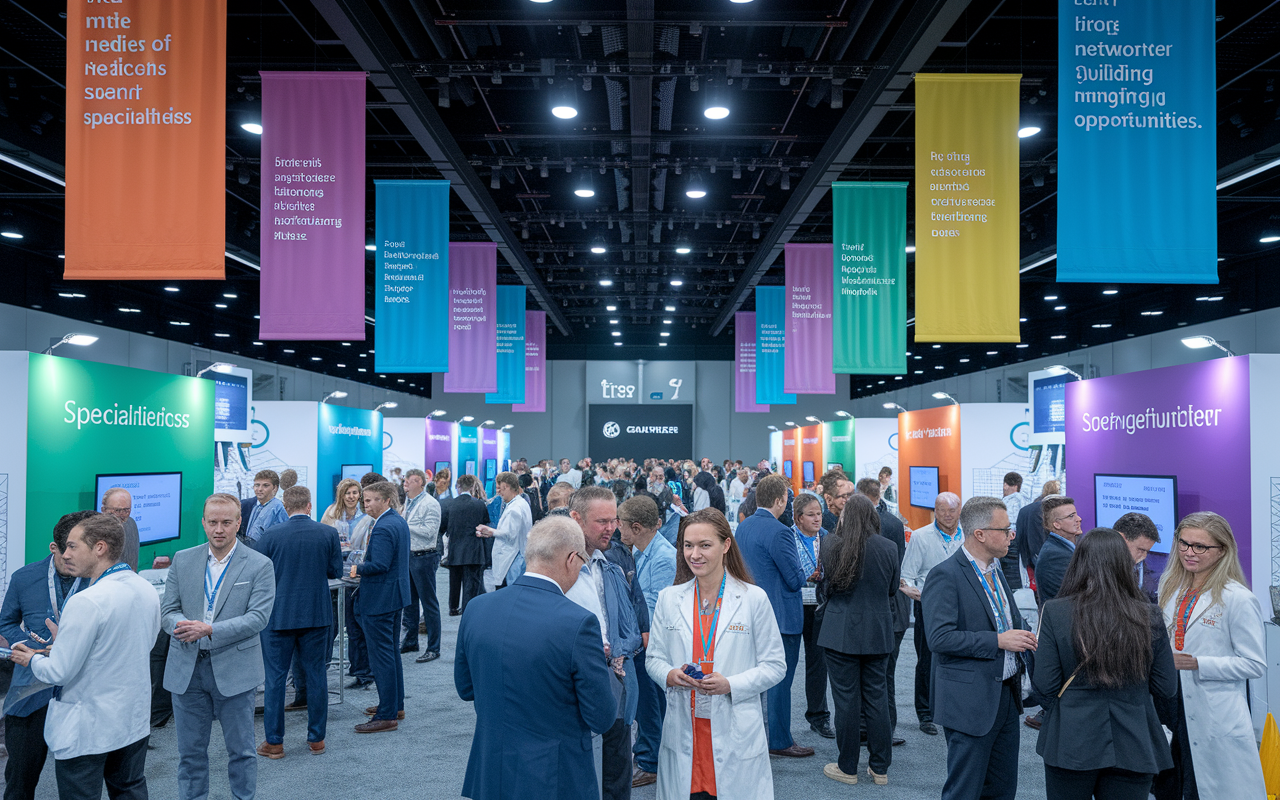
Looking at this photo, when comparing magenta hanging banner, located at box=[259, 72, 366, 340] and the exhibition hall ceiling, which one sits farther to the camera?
the exhibition hall ceiling

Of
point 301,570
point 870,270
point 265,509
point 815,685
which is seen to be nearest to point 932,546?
point 815,685

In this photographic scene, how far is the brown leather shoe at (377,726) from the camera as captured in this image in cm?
546

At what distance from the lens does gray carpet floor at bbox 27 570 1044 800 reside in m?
4.49

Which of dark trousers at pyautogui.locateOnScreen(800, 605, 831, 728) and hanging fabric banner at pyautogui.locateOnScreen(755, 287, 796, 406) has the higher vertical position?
hanging fabric banner at pyautogui.locateOnScreen(755, 287, 796, 406)

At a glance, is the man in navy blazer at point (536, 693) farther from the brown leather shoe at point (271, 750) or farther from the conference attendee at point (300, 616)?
the brown leather shoe at point (271, 750)

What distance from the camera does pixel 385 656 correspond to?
5.45 m

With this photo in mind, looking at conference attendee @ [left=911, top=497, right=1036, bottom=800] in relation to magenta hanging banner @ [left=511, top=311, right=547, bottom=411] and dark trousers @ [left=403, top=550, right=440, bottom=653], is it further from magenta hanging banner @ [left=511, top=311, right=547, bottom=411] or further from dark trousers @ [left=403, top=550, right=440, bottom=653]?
magenta hanging banner @ [left=511, top=311, right=547, bottom=411]

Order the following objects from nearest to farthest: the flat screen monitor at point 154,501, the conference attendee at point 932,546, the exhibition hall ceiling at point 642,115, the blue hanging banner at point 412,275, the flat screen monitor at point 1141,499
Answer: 1. the conference attendee at point 932,546
2. the flat screen monitor at point 1141,499
3. the exhibition hall ceiling at point 642,115
4. the flat screen monitor at point 154,501
5. the blue hanging banner at point 412,275

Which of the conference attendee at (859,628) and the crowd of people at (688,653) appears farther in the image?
the conference attendee at (859,628)

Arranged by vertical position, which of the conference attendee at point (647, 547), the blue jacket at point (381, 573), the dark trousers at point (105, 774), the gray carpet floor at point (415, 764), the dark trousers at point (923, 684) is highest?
the conference attendee at point (647, 547)

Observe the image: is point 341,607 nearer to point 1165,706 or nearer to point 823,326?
point 1165,706

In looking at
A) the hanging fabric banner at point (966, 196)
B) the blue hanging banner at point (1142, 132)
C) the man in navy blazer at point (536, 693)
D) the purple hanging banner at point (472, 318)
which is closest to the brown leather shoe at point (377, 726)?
the man in navy blazer at point (536, 693)

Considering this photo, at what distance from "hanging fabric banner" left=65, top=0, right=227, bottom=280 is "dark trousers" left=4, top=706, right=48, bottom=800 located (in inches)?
94.1

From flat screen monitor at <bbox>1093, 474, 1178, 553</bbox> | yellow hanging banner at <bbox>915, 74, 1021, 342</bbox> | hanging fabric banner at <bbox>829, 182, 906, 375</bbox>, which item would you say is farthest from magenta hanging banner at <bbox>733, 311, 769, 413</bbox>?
yellow hanging banner at <bbox>915, 74, 1021, 342</bbox>
